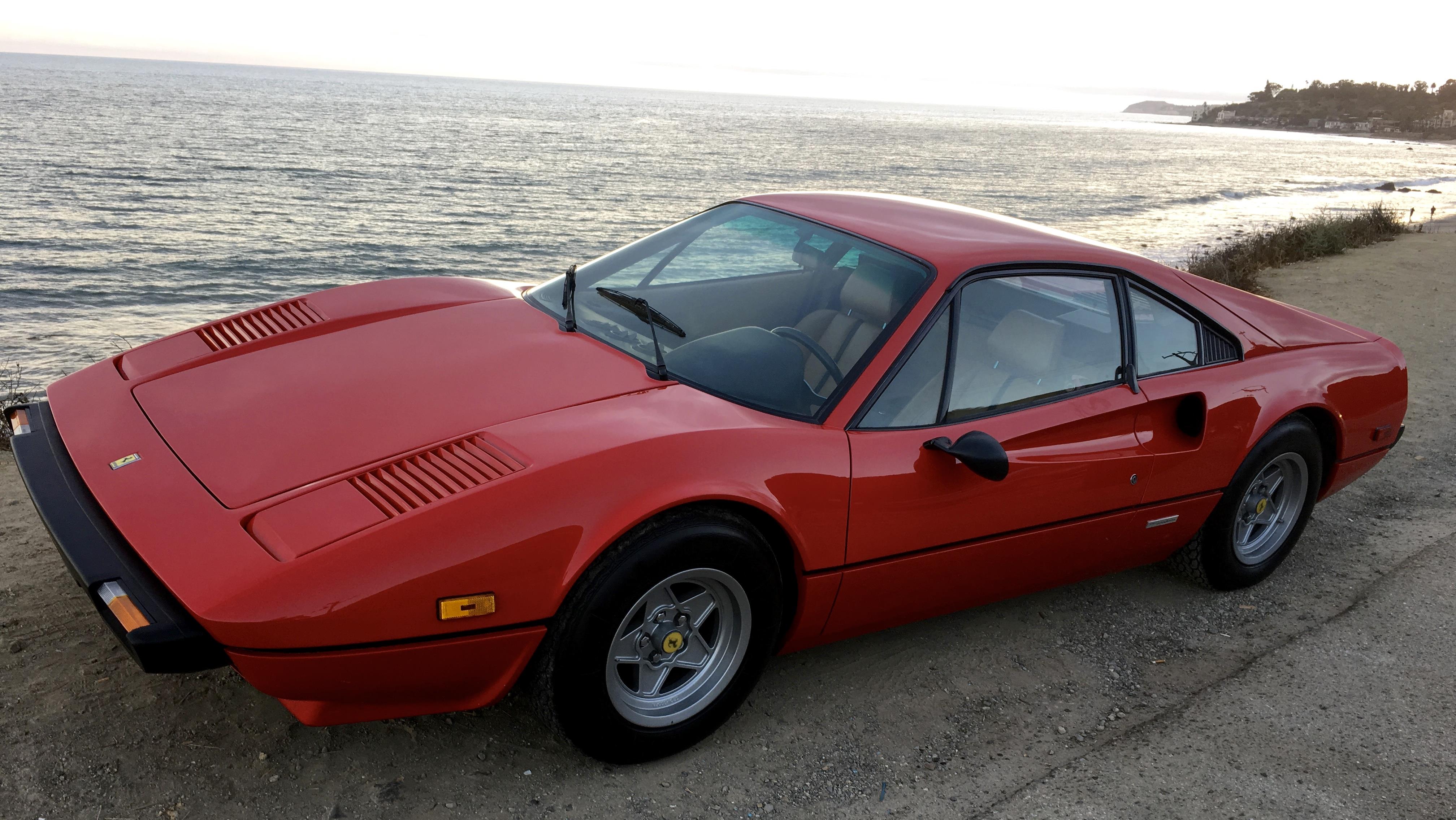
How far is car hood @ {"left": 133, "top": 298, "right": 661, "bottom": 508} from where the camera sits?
231 cm

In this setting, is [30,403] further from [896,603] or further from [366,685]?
[896,603]

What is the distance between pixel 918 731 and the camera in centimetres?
277

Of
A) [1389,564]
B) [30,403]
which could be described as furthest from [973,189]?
[30,403]

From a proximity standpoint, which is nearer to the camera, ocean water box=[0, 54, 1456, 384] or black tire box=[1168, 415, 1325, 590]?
black tire box=[1168, 415, 1325, 590]

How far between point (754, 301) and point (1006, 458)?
102 centimetres

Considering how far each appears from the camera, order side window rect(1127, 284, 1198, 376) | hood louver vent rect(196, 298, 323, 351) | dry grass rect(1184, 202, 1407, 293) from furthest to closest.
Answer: dry grass rect(1184, 202, 1407, 293) → side window rect(1127, 284, 1198, 376) → hood louver vent rect(196, 298, 323, 351)

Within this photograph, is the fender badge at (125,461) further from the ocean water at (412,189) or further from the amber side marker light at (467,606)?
the ocean water at (412,189)

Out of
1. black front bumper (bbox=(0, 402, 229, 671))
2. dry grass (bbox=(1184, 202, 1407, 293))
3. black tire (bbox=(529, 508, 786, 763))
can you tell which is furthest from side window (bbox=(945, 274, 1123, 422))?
dry grass (bbox=(1184, 202, 1407, 293))

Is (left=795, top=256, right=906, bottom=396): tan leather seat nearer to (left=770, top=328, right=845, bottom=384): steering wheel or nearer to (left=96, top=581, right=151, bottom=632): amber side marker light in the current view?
(left=770, top=328, right=845, bottom=384): steering wheel

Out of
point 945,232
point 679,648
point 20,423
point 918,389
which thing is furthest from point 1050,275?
point 20,423

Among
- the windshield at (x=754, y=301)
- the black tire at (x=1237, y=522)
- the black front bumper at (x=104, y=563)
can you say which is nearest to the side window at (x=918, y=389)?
the windshield at (x=754, y=301)

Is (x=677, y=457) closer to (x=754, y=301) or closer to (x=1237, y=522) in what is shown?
(x=754, y=301)

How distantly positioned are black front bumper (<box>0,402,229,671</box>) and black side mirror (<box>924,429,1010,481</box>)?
6.01 feet

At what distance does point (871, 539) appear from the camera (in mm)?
2584
